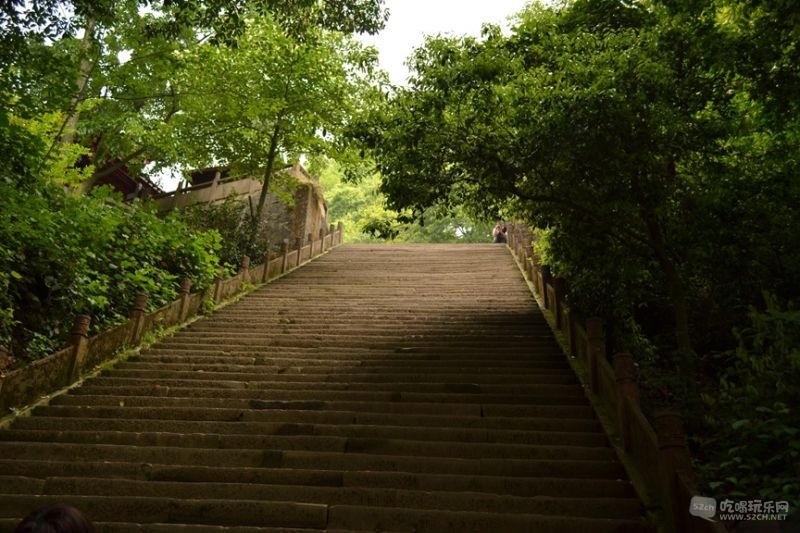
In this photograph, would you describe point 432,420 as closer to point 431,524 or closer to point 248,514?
point 431,524

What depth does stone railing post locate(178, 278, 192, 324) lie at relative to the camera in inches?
404

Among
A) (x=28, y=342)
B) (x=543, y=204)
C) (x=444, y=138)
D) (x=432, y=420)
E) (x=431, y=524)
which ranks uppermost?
(x=444, y=138)

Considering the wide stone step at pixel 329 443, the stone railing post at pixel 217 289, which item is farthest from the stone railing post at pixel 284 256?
the wide stone step at pixel 329 443

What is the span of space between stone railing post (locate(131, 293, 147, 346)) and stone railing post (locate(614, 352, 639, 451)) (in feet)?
22.1

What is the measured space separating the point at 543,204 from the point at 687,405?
382cm

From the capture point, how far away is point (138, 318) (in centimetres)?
880

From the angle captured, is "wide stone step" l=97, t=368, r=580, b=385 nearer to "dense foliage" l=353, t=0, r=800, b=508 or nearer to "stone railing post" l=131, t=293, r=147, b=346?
"stone railing post" l=131, t=293, r=147, b=346

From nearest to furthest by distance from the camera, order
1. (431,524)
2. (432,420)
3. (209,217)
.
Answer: (431,524) → (432,420) → (209,217)

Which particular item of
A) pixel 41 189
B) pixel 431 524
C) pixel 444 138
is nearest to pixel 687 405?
pixel 431 524

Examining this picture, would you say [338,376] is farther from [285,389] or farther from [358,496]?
[358,496]

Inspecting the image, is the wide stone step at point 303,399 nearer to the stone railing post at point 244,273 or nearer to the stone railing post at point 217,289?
the stone railing post at point 217,289

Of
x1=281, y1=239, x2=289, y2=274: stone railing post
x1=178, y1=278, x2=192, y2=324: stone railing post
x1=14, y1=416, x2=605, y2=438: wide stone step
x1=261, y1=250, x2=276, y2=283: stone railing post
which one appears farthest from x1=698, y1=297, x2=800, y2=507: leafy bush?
x1=281, y1=239, x2=289, y2=274: stone railing post

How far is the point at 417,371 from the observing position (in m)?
7.90

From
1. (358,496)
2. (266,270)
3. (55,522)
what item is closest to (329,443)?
(358,496)
